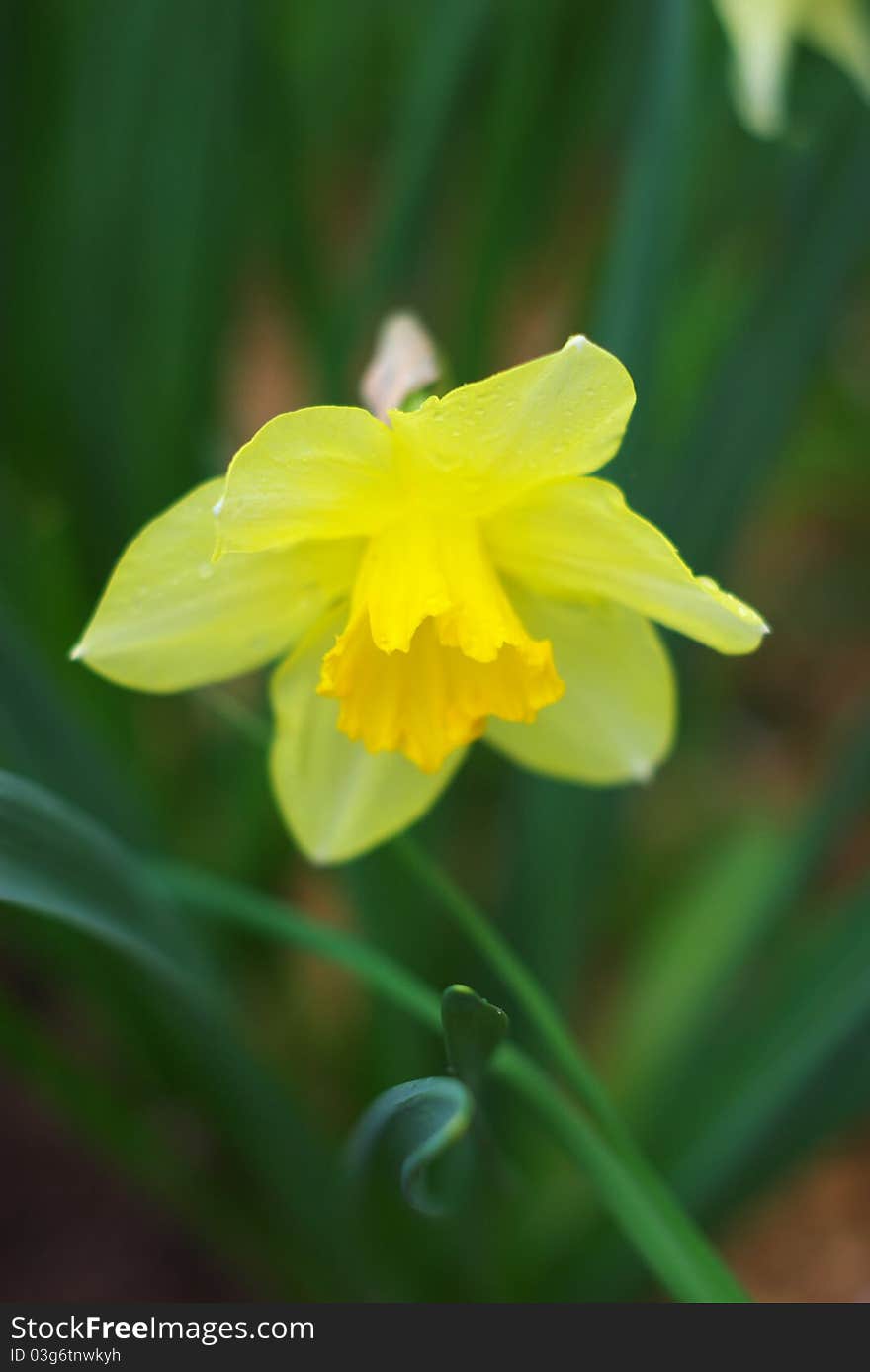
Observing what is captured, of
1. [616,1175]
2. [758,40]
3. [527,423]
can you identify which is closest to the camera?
[527,423]

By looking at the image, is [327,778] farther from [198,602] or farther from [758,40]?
[758,40]

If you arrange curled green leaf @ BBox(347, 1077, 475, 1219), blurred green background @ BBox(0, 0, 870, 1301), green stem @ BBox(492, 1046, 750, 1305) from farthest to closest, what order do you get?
1. blurred green background @ BBox(0, 0, 870, 1301)
2. green stem @ BBox(492, 1046, 750, 1305)
3. curled green leaf @ BBox(347, 1077, 475, 1219)

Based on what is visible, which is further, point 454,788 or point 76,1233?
point 76,1233

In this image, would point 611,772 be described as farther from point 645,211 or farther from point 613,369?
point 645,211

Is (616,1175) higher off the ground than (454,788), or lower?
higher

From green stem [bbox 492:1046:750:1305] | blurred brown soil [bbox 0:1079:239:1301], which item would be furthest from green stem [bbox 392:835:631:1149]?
blurred brown soil [bbox 0:1079:239:1301]

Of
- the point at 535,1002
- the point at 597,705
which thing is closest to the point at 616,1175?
the point at 535,1002

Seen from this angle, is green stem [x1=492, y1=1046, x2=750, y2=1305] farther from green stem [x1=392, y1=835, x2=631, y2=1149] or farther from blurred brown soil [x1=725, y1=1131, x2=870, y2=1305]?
blurred brown soil [x1=725, y1=1131, x2=870, y2=1305]
